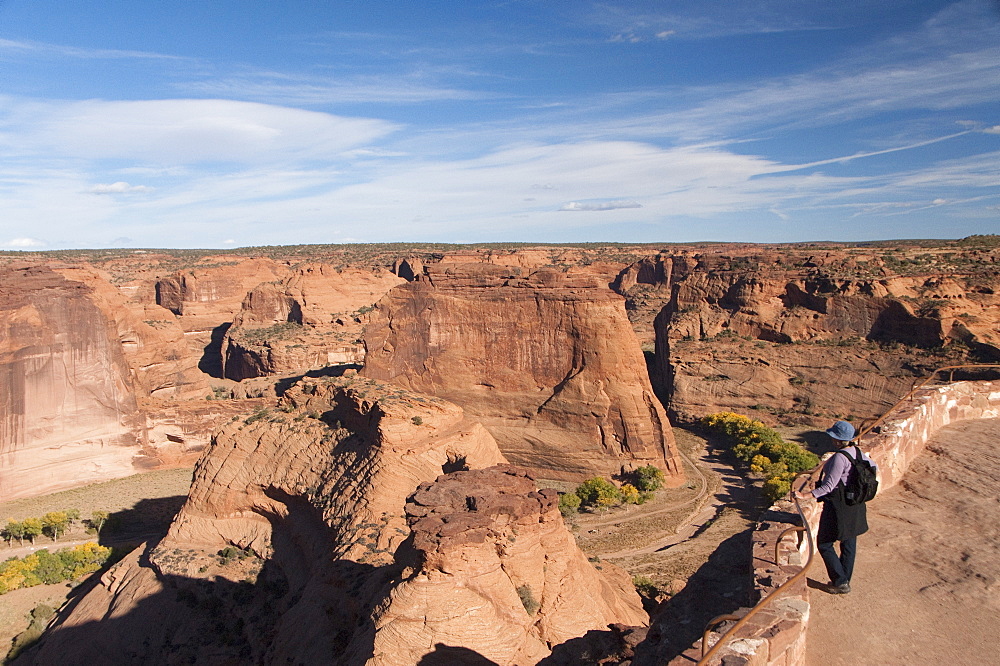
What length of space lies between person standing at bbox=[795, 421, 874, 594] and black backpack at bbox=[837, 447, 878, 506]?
34 mm

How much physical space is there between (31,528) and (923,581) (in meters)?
29.0

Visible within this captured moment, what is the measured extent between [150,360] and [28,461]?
13496 millimetres

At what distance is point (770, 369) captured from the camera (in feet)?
118

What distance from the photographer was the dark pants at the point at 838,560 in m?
5.39

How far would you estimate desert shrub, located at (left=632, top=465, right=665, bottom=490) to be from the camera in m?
24.8

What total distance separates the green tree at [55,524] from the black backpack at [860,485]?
28.1 m

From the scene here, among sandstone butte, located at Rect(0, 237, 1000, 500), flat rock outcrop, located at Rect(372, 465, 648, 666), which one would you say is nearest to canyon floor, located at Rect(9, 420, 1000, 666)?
flat rock outcrop, located at Rect(372, 465, 648, 666)

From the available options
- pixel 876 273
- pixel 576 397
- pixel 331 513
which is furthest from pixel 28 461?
pixel 876 273

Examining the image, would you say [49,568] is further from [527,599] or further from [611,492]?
[611,492]

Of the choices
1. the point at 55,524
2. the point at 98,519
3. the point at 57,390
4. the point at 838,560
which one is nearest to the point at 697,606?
the point at 838,560

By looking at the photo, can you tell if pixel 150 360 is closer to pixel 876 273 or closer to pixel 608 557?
pixel 608 557

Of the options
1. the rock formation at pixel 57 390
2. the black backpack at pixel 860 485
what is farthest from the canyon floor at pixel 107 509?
the black backpack at pixel 860 485

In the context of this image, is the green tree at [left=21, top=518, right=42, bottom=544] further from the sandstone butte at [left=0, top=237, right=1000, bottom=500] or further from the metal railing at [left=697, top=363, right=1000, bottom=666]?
the metal railing at [left=697, top=363, right=1000, bottom=666]

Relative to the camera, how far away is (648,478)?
24875 millimetres
